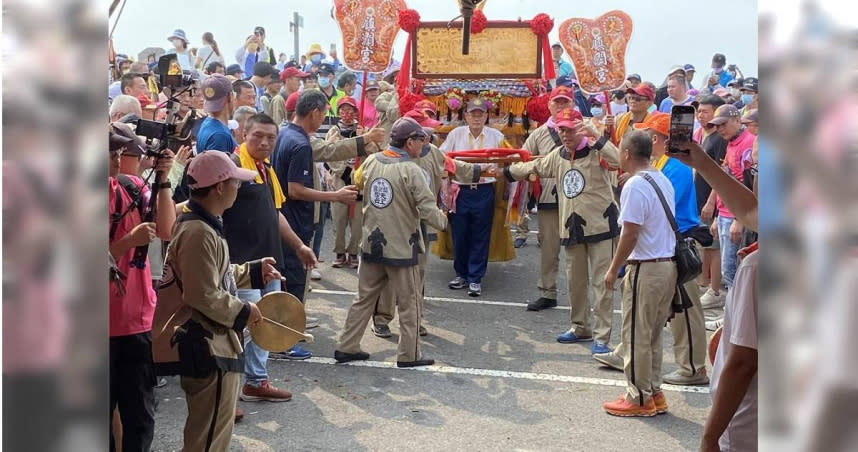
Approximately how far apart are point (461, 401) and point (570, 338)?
1806 mm

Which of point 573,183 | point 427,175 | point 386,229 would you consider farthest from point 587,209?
point 386,229

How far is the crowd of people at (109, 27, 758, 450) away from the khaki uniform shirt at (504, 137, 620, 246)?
0.04ft

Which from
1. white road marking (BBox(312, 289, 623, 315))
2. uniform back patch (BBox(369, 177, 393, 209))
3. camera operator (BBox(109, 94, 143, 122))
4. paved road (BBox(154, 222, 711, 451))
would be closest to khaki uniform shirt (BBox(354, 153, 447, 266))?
uniform back patch (BBox(369, 177, 393, 209))

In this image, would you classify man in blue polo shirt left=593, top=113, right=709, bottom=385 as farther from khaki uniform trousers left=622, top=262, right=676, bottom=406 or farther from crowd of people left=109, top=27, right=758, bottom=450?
khaki uniform trousers left=622, top=262, right=676, bottom=406

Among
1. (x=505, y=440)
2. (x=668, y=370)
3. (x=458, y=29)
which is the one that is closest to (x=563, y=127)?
(x=668, y=370)

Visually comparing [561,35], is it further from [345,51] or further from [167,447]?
[167,447]

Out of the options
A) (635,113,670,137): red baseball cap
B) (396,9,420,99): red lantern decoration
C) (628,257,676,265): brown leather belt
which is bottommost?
(628,257,676,265): brown leather belt

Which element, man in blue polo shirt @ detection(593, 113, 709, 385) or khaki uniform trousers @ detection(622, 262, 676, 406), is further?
man in blue polo shirt @ detection(593, 113, 709, 385)

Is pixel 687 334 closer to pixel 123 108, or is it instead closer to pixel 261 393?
pixel 261 393

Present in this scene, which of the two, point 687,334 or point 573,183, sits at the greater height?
point 573,183

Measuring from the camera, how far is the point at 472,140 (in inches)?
361

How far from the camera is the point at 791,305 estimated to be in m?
1.65

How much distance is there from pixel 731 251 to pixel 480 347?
267 cm

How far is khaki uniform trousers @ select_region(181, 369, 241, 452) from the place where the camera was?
3.80m
